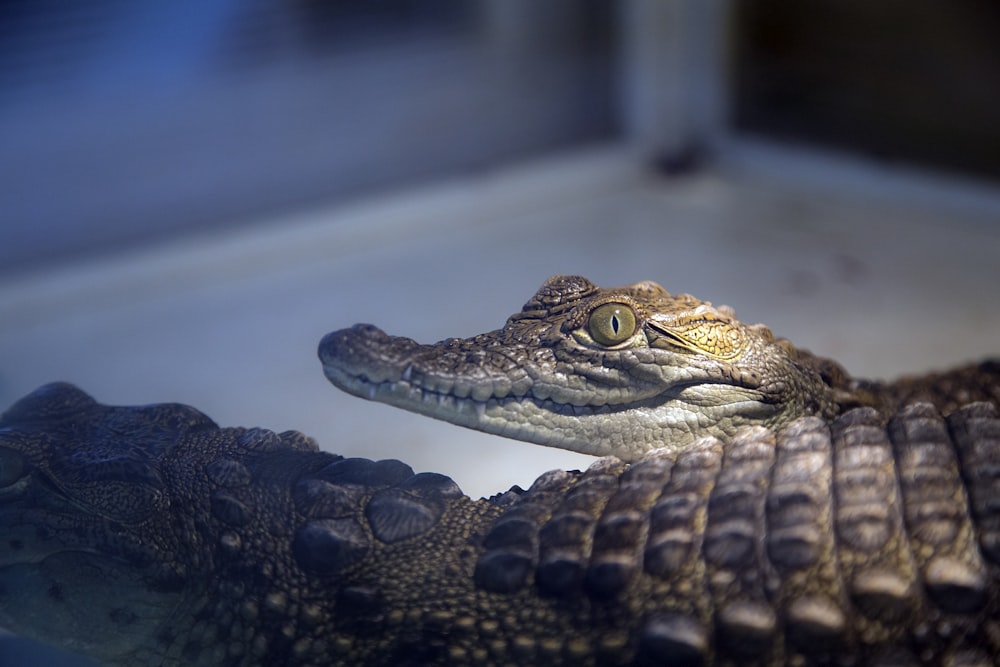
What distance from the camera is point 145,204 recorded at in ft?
15.1

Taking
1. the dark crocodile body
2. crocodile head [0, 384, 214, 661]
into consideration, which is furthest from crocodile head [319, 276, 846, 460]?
crocodile head [0, 384, 214, 661]

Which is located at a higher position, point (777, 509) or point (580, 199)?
point (777, 509)

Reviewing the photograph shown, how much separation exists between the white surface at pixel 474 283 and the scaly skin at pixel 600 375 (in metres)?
0.05

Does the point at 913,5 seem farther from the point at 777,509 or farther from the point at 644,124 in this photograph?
the point at 777,509

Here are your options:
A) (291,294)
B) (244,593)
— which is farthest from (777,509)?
(291,294)

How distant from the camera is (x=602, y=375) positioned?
1648mm

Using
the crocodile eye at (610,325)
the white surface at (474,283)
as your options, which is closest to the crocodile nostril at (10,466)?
the white surface at (474,283)

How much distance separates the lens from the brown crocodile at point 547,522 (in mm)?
1330

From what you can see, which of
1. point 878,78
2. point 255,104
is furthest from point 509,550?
point 255,104

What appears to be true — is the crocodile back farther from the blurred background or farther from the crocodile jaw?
the blurred background

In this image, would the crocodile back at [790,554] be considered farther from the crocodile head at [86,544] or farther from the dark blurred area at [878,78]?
the dark blurred area at [878,78]

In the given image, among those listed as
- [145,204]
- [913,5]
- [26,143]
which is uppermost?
[913,5]

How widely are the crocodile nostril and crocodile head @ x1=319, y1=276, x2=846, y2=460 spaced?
1.63 ft

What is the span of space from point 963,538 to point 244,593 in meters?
1.05
